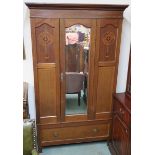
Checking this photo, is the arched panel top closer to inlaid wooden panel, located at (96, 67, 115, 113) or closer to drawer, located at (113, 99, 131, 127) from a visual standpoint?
inlaid wooden panel, located at (96, 67, 115, 113)

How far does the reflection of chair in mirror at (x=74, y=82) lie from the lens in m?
2.09

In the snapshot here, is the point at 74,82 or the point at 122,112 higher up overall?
the point at 74,82

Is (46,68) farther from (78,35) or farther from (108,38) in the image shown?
(108,38)

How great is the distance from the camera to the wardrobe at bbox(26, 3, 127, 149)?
1864 mm

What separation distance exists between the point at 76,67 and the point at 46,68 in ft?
1.09

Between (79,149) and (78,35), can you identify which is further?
(79,149)

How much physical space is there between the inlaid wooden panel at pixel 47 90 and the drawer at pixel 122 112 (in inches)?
28.7

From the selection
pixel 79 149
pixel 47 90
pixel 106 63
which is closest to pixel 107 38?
pixel 106 63

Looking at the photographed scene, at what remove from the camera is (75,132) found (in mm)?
2318

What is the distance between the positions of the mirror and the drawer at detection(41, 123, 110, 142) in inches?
9.2

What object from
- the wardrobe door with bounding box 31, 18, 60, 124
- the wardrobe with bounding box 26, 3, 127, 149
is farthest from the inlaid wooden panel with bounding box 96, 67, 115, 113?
the wardrobe door with bounding box 31, 18, 60, 124
